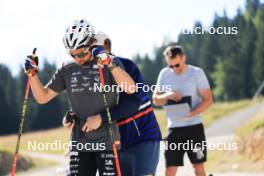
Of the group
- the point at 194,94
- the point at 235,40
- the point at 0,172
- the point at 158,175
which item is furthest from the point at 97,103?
the point at 235,40

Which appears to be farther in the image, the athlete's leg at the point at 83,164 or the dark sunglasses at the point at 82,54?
the athlete's leg at the point at 83,164

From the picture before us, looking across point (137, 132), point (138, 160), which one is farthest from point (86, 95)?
point (138, 160)

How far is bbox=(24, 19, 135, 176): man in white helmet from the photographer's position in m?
5.14

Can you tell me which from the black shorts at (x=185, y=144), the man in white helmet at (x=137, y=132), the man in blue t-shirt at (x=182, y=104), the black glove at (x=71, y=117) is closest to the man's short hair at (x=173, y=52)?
the man in blue t-shirt at (x=182, y=104)

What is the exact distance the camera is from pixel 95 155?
5340 millimetres

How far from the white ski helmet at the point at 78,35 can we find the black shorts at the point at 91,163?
889mm

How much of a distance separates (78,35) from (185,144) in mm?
3253

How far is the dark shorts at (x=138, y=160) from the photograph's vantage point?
554cm

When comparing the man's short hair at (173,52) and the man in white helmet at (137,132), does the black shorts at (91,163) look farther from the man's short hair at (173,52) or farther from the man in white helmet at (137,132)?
the man's short hair at (173,52)

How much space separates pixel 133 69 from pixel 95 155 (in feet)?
2.56

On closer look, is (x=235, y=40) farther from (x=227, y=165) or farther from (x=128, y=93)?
(x=128, y=93)

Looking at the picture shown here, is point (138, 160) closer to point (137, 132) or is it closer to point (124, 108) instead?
point (137, 132)

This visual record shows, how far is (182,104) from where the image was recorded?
793 cm

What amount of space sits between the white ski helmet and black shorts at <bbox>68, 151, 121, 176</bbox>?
2.92ft
